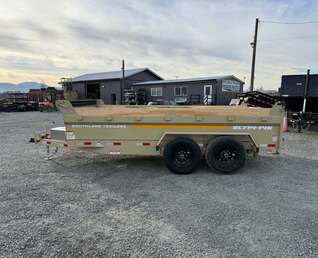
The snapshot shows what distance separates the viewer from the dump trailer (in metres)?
4.71

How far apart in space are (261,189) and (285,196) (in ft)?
1.24

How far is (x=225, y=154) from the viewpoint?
478cm

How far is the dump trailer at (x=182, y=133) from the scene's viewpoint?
4.71 m

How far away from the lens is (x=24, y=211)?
10.9 feet

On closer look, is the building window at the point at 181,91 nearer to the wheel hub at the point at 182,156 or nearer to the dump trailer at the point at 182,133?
the dump trailer at the point at 182,133

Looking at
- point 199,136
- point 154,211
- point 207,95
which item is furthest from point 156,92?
point 154,211

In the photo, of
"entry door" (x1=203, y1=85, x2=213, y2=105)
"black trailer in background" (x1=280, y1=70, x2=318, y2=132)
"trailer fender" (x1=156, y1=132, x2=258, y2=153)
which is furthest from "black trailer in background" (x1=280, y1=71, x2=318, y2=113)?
"entry door" (x1=203, y1=85, x2=213, y2=105)

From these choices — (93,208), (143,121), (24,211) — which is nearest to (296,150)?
(143,121)

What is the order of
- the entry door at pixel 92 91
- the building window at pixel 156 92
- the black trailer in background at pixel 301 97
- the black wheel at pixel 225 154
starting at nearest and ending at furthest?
the black wheel at pixel 225 154 → the black trailer in background at pixel 301 97 → the building window at pixel 156 92 → the entry door at pixel 92 91

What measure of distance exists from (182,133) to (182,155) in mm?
439

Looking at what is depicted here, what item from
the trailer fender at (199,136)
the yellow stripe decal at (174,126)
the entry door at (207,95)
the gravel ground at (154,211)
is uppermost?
the entry door at (207,95)

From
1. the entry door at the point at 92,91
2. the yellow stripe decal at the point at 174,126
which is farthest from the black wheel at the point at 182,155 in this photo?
the entry door at the point at 92,91

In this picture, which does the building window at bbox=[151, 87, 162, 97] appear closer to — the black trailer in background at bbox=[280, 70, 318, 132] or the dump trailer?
the black trailer in background at bbox=[280, 70, 318, 132]

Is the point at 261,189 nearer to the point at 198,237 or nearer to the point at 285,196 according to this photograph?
the point at 285,196
